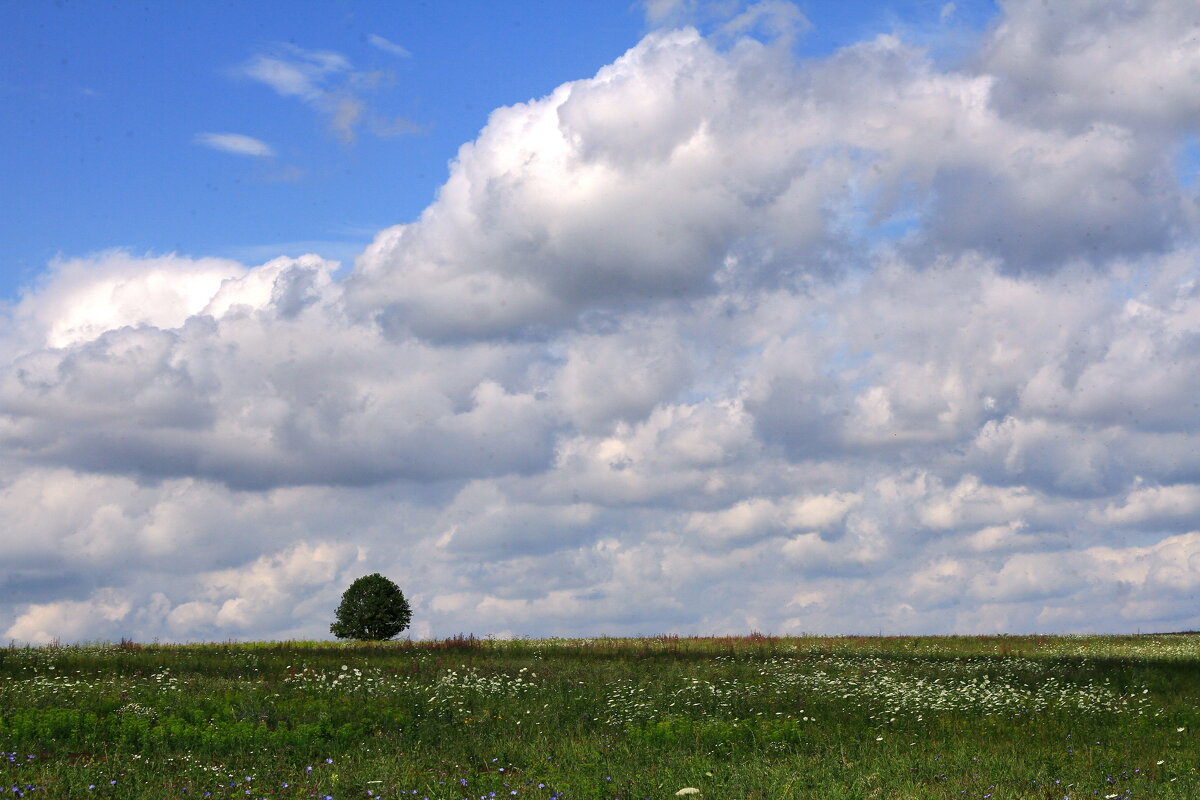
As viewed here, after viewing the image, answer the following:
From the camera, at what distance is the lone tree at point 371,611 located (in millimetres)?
39375

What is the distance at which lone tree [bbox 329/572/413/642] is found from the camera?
39.4 m

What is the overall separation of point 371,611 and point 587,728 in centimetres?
2524

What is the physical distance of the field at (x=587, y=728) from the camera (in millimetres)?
11242

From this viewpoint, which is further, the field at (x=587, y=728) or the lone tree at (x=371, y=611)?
the lone tree at (x=371, y=611)

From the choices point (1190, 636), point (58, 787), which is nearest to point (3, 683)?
point (58, 787)

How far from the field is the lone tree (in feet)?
A: 41.2

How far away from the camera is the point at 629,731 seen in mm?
14703

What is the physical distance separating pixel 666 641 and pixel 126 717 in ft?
74.3

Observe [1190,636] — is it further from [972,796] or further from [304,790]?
[304,790]

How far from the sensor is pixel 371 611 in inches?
1550

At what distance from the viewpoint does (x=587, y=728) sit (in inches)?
627

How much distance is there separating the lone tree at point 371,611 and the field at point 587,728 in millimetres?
12550

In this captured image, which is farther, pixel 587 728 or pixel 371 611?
pixel 371 611

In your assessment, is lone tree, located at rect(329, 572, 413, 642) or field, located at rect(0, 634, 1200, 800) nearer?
field, located at rect(0, 634, 1200, 800)
